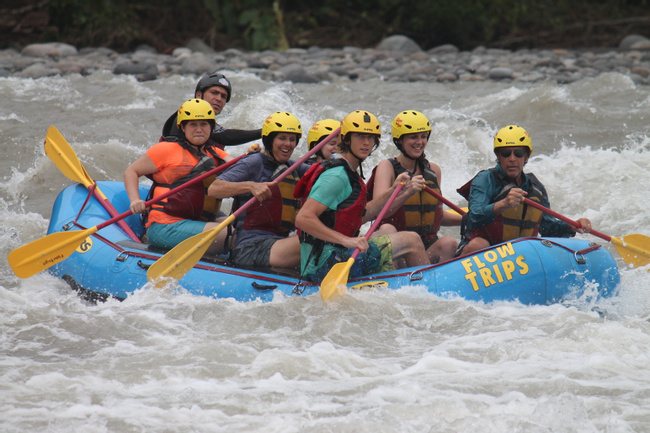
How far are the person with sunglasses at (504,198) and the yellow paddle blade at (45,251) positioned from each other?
261cm

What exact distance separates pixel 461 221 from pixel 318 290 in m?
1.38

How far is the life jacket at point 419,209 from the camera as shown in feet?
16.6

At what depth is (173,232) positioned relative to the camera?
5.20 m

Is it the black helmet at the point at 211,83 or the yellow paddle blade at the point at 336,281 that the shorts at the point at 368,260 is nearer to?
the yellow paddle blade at the point at 336,281

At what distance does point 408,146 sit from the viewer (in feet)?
16.3

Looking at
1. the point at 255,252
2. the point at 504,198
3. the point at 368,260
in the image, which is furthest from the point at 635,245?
the point at 255,252

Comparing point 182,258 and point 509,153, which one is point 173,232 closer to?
point 182,258

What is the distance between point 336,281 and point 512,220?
4.54 feet

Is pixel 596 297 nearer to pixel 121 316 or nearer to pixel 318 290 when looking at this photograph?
pixel 318 290

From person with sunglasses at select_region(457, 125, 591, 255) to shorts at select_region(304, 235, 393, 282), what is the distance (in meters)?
0.55

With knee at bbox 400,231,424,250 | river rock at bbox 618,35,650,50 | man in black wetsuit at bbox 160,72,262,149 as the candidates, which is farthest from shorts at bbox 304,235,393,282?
river rock at bbox 618,35,650,50

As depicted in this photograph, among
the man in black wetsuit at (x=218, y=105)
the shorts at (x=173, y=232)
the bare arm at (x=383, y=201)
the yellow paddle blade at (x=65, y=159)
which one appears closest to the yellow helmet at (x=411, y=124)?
the bare arm at (x=383, y=201)

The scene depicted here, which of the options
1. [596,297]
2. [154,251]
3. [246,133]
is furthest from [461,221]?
[154,251]

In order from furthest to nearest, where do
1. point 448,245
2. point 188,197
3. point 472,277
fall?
point 188,197, point 448,245, point 472,277
